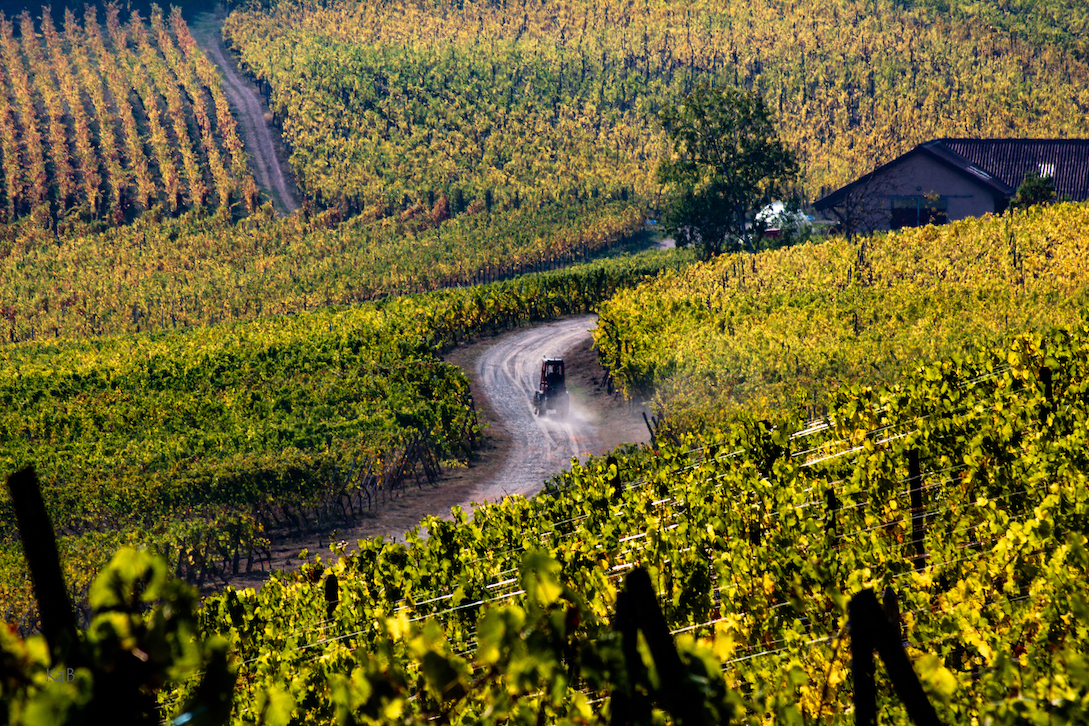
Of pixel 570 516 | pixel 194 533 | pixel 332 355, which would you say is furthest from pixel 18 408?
pixel 570 516

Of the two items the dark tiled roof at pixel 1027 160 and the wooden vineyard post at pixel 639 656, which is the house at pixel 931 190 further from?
the wooden vineyard post at pixel 639 656

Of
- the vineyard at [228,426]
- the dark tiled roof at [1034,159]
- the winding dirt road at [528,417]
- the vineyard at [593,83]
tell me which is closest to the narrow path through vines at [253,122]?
the vineyard at [593,83]

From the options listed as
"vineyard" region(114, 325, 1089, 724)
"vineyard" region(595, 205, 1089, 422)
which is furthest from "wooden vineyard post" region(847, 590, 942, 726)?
"vineyard" region(595, 205, 1089, 422)

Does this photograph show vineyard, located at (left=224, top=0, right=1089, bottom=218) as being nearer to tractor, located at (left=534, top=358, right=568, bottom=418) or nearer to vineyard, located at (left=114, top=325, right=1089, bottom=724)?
tractor, located at (left=534, top=358, right=568, bottom=418)

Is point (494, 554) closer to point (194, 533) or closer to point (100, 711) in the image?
point (100, 711)

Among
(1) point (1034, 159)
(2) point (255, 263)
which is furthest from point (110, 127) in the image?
(1) point (1034, 159)

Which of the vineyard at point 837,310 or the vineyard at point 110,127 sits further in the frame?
the vineyard at point 110,127

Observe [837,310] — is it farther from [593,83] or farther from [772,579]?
[593,83]
